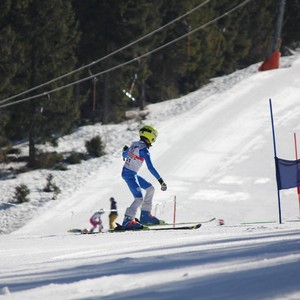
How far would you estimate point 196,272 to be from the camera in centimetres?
461

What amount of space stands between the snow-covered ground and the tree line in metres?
1.70

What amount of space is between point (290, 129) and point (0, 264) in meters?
24.4

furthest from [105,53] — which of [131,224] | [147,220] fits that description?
[131,224]

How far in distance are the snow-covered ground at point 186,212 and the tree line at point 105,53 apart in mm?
1700

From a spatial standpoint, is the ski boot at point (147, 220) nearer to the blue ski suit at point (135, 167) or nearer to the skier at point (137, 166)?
the skier at point (137, 166)

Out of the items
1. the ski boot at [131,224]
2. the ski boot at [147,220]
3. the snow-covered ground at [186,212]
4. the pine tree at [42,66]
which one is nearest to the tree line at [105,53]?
the pine tree at [42,66]

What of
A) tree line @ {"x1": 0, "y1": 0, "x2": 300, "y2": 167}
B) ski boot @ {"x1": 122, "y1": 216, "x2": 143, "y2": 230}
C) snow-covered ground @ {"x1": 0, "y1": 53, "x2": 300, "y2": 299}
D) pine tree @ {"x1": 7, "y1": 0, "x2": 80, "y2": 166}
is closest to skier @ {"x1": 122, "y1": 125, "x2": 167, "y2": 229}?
ski boot @ {"x1": 122, "y1": 216, "x2": 143, "y2": 230}

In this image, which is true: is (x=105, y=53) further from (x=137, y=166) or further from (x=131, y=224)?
(x=131, y=224)

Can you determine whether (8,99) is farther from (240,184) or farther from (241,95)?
(241,95)

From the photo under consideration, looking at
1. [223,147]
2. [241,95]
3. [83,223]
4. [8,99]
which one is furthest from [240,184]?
[241,95]

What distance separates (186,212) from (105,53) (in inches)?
539

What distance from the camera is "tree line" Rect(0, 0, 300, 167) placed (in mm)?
27969

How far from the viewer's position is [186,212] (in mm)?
21828

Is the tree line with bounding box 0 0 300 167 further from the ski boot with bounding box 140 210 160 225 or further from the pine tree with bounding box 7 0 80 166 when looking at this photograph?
the ski boot with bounding box 140 210 160 225
